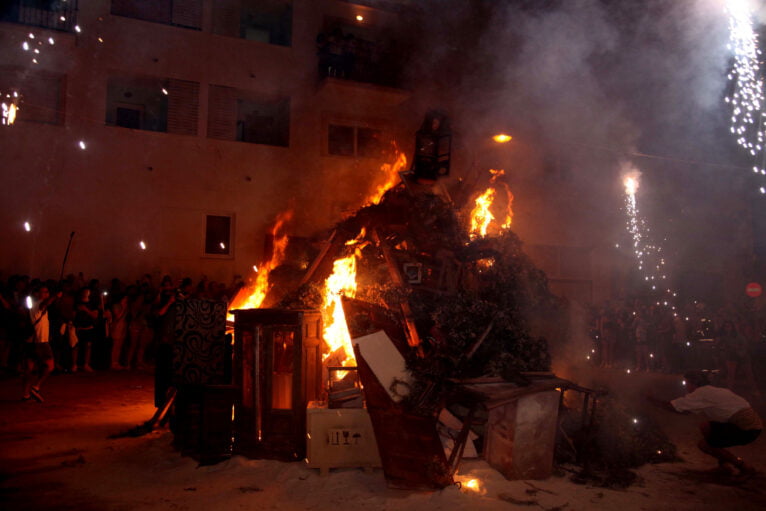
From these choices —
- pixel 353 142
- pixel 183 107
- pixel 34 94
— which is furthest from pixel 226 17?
pixel 34 94

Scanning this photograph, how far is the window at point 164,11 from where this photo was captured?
13.3 meters

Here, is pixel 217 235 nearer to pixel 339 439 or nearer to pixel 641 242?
pixel 339 439

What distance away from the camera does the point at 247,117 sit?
14844 millimetres

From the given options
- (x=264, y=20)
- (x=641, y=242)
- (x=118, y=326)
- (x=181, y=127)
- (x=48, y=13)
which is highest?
(x=264, y=20)

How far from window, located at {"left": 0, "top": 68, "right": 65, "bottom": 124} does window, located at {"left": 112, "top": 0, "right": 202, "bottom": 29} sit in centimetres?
233

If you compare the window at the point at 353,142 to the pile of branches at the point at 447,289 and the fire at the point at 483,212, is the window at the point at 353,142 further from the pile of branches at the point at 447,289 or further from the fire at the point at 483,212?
the pile of branches at the point at 447,289

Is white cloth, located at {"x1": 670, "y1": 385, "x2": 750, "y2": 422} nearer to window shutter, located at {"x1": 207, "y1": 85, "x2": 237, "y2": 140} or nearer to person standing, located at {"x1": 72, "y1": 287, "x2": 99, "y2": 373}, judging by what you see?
person standing, located at {"x1": 72, "y1": 287, "x2": 99, "y2": 373}

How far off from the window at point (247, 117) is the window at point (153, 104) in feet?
1.73

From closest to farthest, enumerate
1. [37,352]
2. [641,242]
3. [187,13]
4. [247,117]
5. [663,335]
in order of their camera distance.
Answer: [37,352], [663,335], [187,13], [247,117], [641,242]

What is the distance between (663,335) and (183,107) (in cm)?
1319

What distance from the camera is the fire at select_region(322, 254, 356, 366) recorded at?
7871 mm

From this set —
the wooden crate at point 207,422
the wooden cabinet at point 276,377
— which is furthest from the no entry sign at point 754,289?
the wooden crate at point 207,422

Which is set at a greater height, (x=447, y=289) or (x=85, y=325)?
(x=447, y=289)

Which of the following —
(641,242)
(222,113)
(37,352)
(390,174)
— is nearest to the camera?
(37,352)
